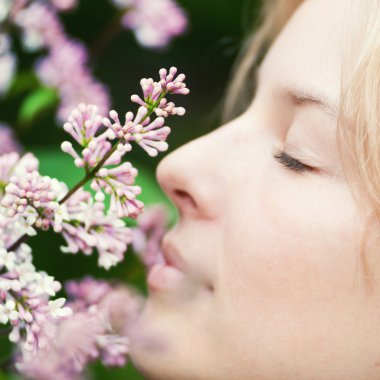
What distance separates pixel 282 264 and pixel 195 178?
0.16 meters

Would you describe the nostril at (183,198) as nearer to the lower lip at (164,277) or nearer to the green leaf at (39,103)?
the lower lip at (164,277)

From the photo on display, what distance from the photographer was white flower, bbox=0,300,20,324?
2.11 feet

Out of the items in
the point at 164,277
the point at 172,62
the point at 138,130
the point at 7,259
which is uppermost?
the point at 138,130

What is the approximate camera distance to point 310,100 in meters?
0.87

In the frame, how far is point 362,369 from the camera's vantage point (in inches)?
34.4

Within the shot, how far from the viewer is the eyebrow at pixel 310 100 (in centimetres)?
85

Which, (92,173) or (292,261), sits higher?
(92,173)

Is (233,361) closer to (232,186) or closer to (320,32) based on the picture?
(232,186)

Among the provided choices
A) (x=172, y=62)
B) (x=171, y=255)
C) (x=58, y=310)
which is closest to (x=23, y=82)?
(x=171, y=255)

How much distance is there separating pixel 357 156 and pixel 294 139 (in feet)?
0.30

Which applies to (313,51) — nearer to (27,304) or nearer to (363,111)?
(363,111)

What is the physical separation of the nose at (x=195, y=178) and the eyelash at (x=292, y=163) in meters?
0.08

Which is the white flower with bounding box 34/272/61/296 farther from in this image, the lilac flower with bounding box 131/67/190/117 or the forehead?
the forehead

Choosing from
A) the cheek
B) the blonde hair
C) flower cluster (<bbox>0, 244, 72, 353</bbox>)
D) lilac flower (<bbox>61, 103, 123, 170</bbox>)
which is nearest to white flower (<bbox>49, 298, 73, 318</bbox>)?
flower cluster (<bbox>0, 244, 72, 353</bbox>)
